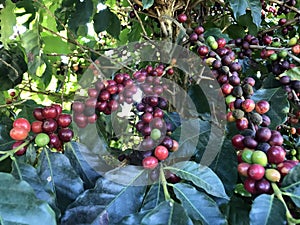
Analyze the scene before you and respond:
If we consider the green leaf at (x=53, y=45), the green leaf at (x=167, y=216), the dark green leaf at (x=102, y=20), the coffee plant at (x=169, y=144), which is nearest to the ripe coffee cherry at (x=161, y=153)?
the coffee plant at (x=169, y=144)

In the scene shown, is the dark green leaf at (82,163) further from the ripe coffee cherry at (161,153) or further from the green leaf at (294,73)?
the green leaf at (294,73)

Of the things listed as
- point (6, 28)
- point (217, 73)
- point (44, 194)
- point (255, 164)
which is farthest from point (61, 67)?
point (255, 164)

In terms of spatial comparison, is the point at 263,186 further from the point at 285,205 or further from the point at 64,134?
the point at 64,134

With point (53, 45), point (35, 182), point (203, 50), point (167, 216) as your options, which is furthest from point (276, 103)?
point (53, 45)

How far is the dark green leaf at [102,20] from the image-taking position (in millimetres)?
1335

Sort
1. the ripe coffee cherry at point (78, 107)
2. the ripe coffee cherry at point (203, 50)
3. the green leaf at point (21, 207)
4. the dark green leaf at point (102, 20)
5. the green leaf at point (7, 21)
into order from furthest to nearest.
A: the dark green leaf at point (102, 20) < the green leaf at point (7, 21) < the ripe coffee cherry at point (203, 50) < the ripe coffee cherry at point (78, 107) < the green leaf at point (21, 207)

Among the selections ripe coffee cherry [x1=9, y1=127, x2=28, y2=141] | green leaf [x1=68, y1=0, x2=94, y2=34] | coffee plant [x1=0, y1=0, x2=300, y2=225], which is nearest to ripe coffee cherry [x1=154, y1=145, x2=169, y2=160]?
coffee plant [x1=0, y1=0, x2=300, y2=225]

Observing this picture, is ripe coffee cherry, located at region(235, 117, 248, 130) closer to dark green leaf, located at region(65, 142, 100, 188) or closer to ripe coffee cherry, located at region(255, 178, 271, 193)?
ripe coffee cherry, located at region(255, 178, 271, 193)

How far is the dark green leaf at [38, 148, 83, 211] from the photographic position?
1.97 ft

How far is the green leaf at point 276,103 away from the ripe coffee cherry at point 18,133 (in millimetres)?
516

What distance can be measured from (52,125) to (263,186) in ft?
1.31

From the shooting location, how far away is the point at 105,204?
0.57 metres

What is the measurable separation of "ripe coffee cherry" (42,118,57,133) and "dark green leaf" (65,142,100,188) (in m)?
0.06

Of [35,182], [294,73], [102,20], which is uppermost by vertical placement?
[102,20]
